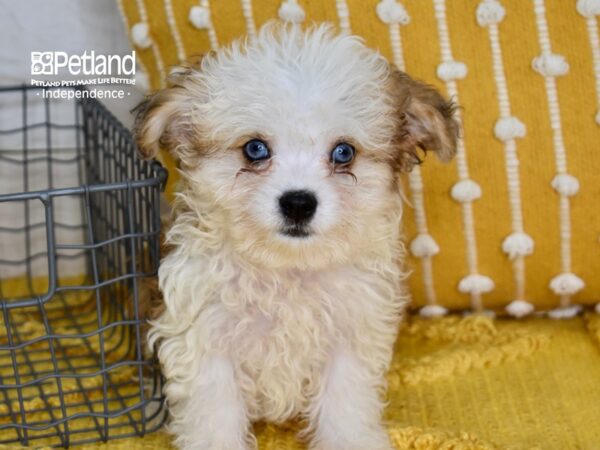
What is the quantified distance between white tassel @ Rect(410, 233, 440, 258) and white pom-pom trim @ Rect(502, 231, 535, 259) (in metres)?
0.16

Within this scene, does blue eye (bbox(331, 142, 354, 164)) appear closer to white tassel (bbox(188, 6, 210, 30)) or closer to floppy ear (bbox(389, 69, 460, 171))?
floppy ear (bbox(389, 69, 460, 171))

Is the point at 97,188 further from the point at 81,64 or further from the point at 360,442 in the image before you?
the point at 81,64

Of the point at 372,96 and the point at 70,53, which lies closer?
the point at 372,96

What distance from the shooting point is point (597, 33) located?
74.2 inches

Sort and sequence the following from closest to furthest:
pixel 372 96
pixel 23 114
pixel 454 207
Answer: pixel 372 96 < pixel 454 207 < pixel 23 114

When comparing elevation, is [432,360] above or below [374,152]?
below

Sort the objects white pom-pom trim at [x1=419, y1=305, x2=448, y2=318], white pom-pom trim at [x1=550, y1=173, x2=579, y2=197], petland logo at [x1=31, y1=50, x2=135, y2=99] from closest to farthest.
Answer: white pom-pom trim at [x1=550, y1=173, x2=579, y2=197] < white pom-pom trim at [x1=419, y1=305, x2=448, y2=318] < petland logo at [x1=31, y1=50, x2=135, y2=99]

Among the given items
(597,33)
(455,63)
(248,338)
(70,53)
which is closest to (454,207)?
(455,63)

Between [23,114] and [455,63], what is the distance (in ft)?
4.02

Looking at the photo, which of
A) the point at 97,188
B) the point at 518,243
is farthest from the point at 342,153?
the point at 518,243

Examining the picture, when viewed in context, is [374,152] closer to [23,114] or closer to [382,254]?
[382,254]

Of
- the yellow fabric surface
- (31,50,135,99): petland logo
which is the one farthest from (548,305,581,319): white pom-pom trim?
(31,50,135,99): petland logo

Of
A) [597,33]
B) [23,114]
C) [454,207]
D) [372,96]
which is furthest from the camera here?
[23,114]

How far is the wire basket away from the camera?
1.66 m
